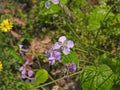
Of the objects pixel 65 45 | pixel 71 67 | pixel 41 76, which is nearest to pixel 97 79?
pixel 71 67

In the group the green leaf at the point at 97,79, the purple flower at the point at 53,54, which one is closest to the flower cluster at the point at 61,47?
the purple flower at the point at 53,54

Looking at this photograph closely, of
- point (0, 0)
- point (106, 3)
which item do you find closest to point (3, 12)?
point (0, 0)

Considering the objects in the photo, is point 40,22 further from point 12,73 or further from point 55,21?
point 12,73

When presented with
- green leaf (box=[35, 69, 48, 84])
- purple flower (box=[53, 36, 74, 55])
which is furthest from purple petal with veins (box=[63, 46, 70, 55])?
green leaf (box=[35, 69, 48, 84])

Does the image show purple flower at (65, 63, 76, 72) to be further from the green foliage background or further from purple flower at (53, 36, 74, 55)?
the green foliage background

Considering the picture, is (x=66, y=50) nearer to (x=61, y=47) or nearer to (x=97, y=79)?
(x=61, y=47)

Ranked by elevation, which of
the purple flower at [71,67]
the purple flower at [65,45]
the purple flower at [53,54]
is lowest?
the purple flower at [71,67]

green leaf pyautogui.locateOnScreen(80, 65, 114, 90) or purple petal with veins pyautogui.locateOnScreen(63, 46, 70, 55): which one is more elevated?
purple petal with veins pyautogui.locateOnScreen(63, 46, 70, 55)

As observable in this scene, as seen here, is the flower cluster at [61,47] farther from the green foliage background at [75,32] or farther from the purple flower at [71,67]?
the green foliage background at [75,32]

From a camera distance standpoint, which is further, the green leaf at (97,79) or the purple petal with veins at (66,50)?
the green leaf at (97,79)
